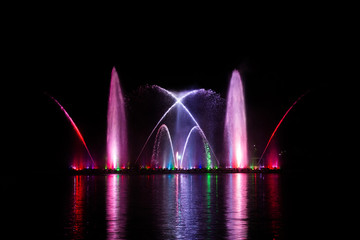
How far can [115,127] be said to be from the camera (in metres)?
60.8

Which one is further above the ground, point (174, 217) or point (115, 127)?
A: point (115, 127)

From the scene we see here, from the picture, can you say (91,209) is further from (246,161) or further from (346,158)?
(346,158)

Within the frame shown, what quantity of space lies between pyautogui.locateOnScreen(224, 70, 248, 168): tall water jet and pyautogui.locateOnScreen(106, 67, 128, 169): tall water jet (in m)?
13.7

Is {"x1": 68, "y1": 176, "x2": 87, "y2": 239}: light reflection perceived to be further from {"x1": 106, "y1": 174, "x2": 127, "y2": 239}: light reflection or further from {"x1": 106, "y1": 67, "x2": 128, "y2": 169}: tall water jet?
{"x1": 106, "y1": 67, "x2": 128, "y2": 169}: tall water jet

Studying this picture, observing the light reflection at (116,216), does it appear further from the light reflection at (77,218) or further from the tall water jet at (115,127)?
the tall water jet at (115,127)

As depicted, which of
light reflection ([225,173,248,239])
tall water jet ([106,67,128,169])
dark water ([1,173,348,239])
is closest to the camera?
light reflection ([225,173,248,239])

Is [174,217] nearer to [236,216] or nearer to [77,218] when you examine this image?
[236,216]

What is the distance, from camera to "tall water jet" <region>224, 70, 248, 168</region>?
62.4 meters

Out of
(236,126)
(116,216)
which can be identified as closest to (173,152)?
(236,126)

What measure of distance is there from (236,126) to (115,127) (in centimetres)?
1584

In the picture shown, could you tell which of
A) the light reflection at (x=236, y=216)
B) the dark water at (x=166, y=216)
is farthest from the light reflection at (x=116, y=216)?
the light reflection at (x=236, y=216)

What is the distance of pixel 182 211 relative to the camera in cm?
1870

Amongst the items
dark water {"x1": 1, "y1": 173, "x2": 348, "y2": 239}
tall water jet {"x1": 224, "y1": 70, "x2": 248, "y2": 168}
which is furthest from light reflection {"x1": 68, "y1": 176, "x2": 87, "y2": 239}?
tall water jet {"x1": 224, "y1": 70, "x2": 248, "y2": 168}

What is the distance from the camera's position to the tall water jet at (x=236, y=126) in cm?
6244
